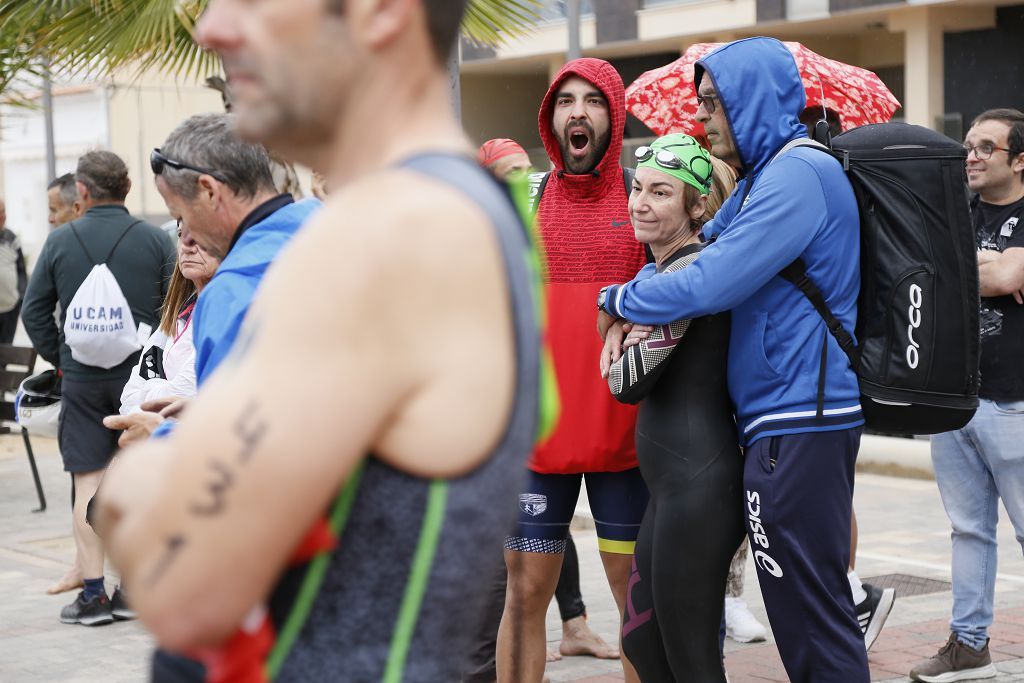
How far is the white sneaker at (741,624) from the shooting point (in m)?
6.00

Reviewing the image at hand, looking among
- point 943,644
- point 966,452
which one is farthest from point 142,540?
point 943,644

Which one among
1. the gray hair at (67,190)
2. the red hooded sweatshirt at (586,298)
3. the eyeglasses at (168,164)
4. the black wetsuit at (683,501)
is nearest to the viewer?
the eyeglasses at (168,164)

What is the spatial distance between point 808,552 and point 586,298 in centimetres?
124

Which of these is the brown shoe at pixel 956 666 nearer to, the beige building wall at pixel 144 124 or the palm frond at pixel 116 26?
the palm frond at pixel 116 26

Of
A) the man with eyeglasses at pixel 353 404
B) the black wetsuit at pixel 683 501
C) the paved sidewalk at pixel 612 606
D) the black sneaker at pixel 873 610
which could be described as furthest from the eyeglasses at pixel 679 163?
the man with eyeglasses at pixel 353 404

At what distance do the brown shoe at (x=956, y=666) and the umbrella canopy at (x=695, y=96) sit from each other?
215 centimetres

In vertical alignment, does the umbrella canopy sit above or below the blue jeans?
above

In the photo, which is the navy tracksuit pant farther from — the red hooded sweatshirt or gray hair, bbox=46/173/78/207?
gray hair, bbox=46/173/78/207

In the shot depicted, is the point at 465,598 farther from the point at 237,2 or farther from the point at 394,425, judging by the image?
the point at 237,2

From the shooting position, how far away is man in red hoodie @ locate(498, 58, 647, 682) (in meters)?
4.49

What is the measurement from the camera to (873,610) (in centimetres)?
546

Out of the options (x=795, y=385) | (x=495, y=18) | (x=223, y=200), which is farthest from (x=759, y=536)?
(x=495, y=18)

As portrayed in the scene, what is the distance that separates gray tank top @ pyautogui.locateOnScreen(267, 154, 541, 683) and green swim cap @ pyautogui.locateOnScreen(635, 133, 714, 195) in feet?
9.44

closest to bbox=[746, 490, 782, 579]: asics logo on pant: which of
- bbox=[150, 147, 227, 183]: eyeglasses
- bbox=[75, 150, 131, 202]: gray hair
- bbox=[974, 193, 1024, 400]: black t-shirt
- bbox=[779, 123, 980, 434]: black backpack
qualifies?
bbox=[779, 123, 980, 434]: black backpack
